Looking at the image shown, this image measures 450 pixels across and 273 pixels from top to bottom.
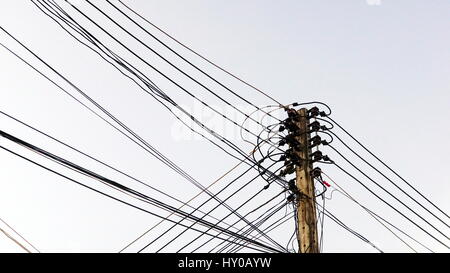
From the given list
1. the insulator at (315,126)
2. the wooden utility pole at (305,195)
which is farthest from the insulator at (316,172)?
the insulator at (315,126)

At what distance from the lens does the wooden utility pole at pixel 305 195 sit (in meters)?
9.69

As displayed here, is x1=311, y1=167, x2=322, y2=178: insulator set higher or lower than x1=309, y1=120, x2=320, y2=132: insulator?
lower

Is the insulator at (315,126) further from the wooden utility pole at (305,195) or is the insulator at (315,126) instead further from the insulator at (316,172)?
the insulator at (316,172)

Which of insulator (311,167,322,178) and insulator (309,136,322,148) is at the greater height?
insulator (309,136,322,148)

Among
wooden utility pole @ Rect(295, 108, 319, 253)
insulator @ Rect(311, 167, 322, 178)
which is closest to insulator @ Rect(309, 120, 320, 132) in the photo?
wooden utility pole @ Rect(295, 108, 319, 253)

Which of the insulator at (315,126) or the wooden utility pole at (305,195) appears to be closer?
the wooden utility pole at (305,195)

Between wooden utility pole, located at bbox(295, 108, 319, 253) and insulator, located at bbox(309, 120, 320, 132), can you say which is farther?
insulator, located at bbox(309, 120, 320, 132)

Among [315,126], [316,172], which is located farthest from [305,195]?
[315,126]

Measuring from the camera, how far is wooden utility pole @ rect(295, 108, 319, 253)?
9688mm

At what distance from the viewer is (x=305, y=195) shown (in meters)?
10.1

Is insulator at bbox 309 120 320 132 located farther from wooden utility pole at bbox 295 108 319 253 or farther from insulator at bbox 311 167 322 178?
insulator at bbox 311 167 322 178

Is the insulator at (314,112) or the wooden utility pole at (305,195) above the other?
the insulator at (314,112)
